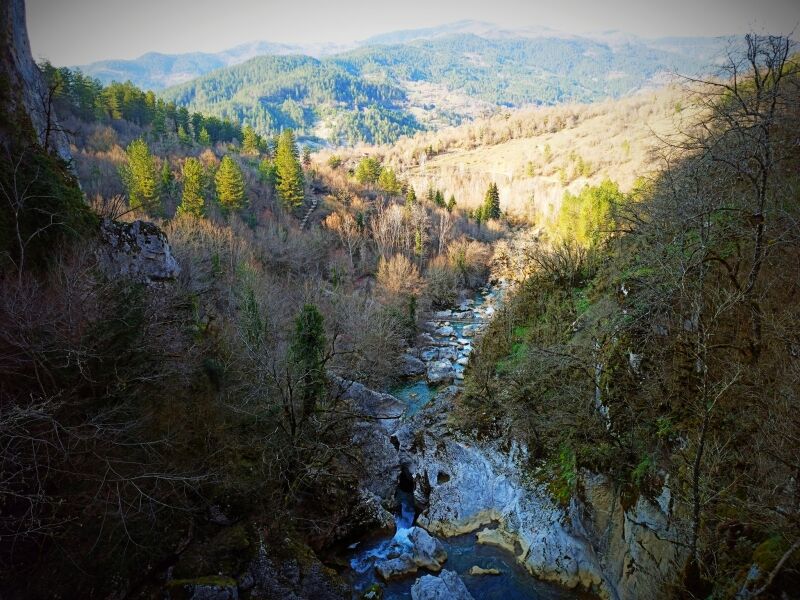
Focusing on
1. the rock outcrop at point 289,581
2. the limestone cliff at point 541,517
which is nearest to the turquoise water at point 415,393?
the limestone cliff at point 541,517

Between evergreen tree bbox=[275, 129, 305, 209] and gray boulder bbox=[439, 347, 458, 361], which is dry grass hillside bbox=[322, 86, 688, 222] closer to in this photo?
evergreen tree bbox=[275, 129, 305, 209]

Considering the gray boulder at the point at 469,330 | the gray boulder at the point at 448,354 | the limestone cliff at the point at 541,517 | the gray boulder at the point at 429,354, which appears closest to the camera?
the limestone cliff at the point at 541,517

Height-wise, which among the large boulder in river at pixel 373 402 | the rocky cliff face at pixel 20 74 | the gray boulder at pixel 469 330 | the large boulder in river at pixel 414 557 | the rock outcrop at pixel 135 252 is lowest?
the gray boulder at pixel 469 330

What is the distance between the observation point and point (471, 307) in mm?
51156

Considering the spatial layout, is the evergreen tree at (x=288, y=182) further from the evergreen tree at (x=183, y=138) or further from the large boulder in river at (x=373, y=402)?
the large boulder in river at (x=373, y=402)

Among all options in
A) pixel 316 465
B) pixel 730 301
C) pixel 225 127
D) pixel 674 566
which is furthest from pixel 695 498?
pixel 225 127

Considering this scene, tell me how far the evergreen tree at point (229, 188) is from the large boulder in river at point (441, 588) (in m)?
51.2

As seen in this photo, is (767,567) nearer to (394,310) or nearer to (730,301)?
(730,301)

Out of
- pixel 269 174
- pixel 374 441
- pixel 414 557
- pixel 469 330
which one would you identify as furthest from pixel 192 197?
pixel 414 557

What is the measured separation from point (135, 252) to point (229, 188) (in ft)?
132

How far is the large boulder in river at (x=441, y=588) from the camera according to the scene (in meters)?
12.9

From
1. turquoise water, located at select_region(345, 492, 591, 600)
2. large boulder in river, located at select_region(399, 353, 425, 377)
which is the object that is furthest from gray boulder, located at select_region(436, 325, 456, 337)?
turquoise water, located at select_region(345, 492, 591, 600)

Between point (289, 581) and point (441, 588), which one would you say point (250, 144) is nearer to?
point (289, 581)

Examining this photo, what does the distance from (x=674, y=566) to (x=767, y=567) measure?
240cm
